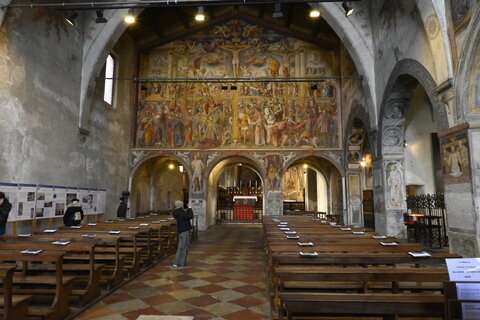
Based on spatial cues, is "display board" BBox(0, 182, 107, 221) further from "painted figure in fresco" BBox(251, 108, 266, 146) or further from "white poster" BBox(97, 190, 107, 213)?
"painted figure in fresco" BBox(251, 108, 266, 146)

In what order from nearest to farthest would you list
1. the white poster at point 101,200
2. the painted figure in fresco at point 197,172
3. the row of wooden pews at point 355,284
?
the row of wooden pews at point 355,284 → the white poster at point 101,200 → the painted figure in fresco at point 197,172

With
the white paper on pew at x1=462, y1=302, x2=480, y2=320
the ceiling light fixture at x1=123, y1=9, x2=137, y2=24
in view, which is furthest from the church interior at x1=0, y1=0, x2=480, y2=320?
the ceiling light fixture at x1=123, y1=9, x2=137, y2=24

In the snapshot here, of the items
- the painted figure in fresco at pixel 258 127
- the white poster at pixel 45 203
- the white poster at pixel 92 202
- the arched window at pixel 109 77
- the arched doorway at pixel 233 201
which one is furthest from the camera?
the arched doorway at pixel 233 201

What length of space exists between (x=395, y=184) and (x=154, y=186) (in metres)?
14.5

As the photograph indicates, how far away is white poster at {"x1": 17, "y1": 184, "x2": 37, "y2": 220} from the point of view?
8.62m

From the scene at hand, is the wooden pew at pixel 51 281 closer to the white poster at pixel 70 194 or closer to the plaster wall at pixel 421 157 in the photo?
the white poster at pixel 70 194

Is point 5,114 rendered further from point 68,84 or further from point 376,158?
point 376,158

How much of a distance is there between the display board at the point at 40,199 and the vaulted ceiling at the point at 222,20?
374 inches

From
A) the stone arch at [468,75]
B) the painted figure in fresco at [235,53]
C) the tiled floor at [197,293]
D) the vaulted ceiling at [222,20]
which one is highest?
the vaulted ceiling at [222,20]

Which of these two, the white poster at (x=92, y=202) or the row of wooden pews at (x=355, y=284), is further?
the white poster at (x=92, y=202)

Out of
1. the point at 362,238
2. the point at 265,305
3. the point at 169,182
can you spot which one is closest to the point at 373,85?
the point at 362,238

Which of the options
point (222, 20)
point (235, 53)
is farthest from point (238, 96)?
point (222, 20)

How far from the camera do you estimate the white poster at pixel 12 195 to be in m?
8.11

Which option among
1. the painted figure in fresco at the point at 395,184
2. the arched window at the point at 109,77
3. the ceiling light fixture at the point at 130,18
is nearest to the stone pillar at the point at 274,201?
the painted figure in fresco at the point at 395,184
